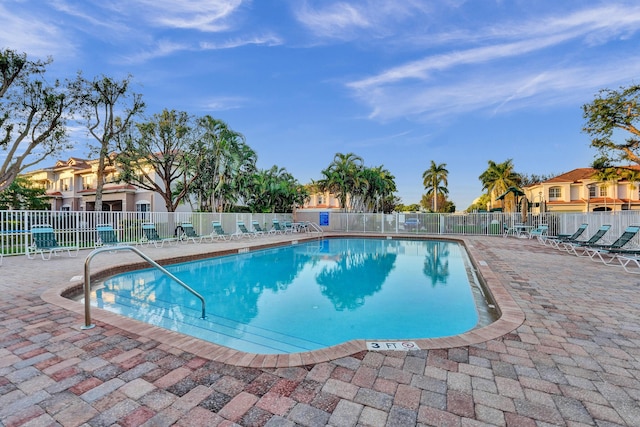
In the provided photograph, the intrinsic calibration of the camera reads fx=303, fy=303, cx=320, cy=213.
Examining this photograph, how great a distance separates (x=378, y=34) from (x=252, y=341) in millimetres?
13052

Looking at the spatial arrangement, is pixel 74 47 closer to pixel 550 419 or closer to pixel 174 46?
pixel 174 46

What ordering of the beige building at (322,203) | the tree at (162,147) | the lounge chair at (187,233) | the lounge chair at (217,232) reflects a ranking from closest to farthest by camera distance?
the lounge chair at (187,233) → the lounge chair at (217,232) → the tree at (162,147) → the beige building at (322,203)

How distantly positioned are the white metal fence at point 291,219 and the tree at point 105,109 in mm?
6330

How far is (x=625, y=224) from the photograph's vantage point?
10.5 m

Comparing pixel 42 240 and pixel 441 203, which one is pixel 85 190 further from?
pixel 441 203

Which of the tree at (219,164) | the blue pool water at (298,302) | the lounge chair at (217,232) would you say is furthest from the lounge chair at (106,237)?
the tree at (219,164)

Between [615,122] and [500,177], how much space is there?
67.2 ft

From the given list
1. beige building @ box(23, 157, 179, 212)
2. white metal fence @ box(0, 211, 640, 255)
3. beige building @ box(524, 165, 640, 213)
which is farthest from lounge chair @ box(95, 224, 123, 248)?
beige building @ box(524, 165, 640, 213)

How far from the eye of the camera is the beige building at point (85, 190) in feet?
76.6

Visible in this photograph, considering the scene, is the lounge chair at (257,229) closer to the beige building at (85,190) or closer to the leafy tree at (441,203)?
the beige building at (85,190)

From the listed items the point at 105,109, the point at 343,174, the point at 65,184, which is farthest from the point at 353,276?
the point at 65,184

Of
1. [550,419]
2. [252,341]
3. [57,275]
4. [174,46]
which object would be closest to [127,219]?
[57,275]

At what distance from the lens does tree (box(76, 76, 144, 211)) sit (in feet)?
55.8

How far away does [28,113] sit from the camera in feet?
56.2
